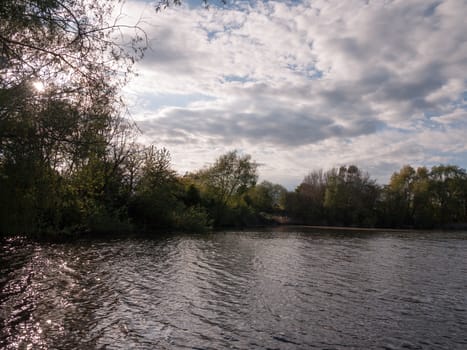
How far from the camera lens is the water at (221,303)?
34.0 feet

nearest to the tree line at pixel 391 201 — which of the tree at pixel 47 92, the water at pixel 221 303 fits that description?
the water at pixel 221 303

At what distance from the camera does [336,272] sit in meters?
21.9

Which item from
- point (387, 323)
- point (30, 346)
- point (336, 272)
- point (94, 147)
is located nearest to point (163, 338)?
point (30, 346)

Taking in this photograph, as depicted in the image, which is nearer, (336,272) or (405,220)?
(336,272)

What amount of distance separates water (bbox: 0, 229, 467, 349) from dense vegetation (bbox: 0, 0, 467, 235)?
175 inches

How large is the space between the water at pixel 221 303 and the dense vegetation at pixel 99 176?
445cm

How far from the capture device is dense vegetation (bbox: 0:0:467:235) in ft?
40.9

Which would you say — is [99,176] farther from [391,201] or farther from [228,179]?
[391,201]

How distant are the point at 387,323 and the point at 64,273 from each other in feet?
46.7

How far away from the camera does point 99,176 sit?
1594 inches

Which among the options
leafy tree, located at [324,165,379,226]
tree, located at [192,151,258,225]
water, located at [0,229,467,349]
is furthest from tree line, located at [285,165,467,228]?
water, located at [0,229,467,349]

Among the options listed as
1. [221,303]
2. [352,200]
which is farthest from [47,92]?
[352,200]

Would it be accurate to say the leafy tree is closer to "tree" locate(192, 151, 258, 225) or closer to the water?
"tree" locate(192, 151, 258, 225)

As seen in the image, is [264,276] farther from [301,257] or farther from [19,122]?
[19,122]
